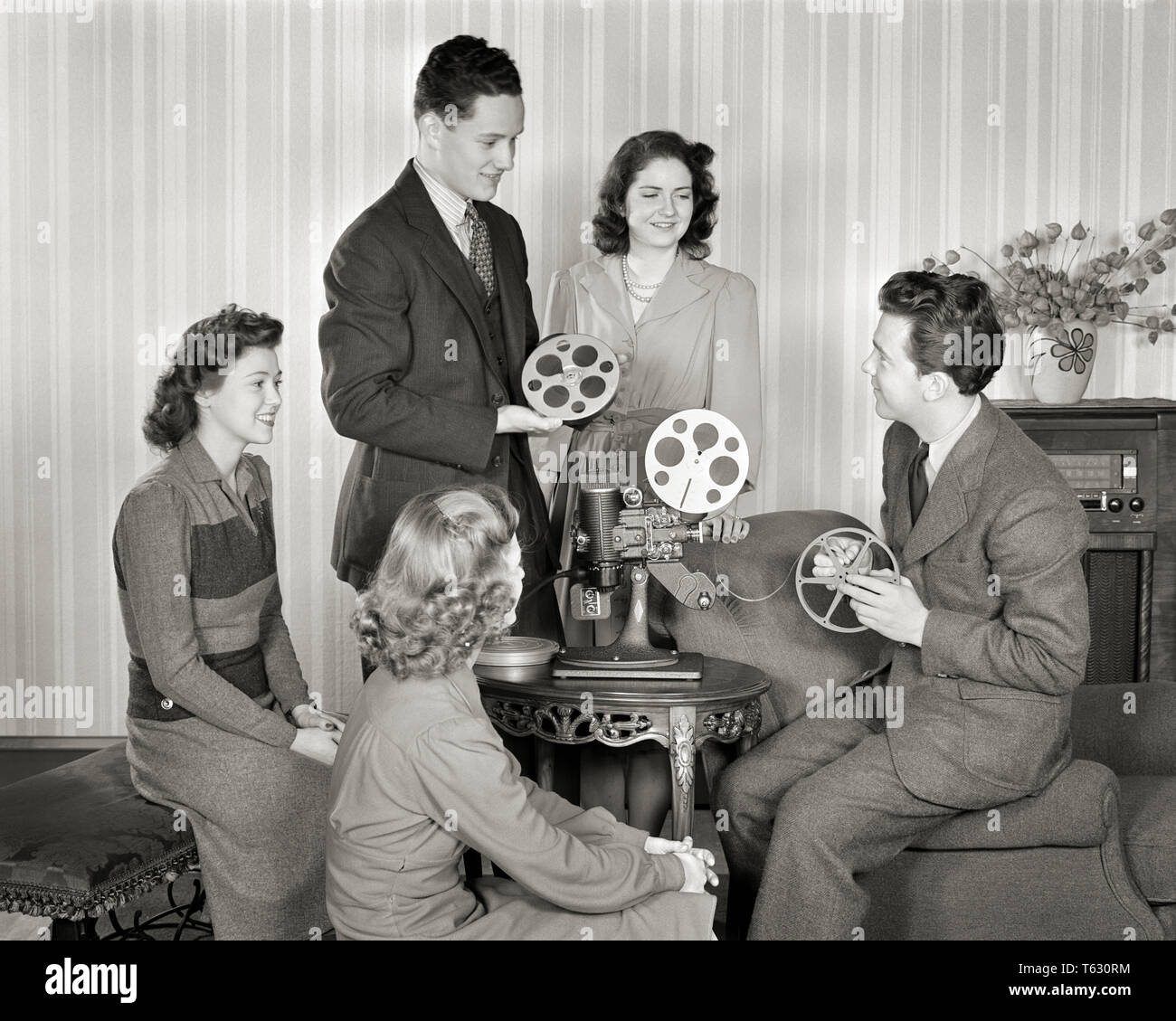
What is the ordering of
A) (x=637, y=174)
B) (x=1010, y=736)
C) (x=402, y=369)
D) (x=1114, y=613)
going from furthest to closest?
(x=1114, y=613)
(x=637, y=174)
(x=402, y=369)
(x=1010, y=736)

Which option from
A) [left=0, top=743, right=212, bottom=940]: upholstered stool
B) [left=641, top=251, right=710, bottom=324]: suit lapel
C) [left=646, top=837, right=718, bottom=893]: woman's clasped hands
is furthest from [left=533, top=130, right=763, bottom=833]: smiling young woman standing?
→ [left=0, top=743, right=212, bottom=940]: upholstered stool

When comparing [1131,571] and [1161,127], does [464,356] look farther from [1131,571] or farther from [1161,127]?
[1161,127]

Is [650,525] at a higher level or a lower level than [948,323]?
lower

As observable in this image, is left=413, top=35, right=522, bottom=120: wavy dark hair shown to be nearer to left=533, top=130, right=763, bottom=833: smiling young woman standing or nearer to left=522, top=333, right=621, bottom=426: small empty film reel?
left=533, top=130, right=763, bottom=833: smiling young woman standing

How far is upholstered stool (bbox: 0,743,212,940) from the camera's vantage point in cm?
234

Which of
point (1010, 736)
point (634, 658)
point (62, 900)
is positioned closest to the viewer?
point (62, 900)

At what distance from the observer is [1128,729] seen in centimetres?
303

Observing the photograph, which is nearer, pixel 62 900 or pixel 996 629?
pixel 62 900

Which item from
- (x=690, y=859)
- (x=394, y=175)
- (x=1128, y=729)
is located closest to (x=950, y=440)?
(x=1128, y=729)

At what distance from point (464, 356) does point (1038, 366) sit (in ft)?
7.12

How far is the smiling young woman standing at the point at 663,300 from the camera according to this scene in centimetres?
327

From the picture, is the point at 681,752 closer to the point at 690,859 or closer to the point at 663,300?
the point at 690,859

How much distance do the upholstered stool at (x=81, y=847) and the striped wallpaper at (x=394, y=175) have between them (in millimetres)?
2064

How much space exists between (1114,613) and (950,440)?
5.48 feet
